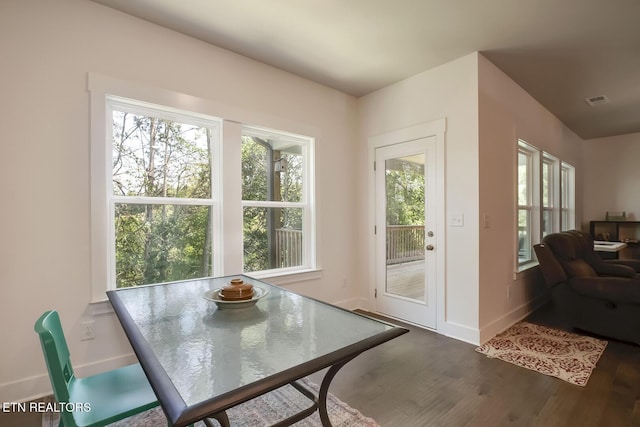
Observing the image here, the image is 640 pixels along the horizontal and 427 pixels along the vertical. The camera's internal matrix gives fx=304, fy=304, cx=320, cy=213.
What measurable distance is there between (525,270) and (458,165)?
72.1 inches

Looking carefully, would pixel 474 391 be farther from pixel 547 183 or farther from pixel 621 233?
pixel 621 233

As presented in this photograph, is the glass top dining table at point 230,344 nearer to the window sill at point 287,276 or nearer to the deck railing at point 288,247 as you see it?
the window sill at point 287,276

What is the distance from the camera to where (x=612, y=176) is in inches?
235

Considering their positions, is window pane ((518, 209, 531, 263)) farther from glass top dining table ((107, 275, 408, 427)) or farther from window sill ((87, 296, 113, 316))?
window sill ((87, 296, 113, 316))

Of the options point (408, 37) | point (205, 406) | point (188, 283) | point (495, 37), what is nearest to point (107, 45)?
point (188, 283)

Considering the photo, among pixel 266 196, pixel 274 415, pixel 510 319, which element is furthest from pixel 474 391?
pixel 266 196

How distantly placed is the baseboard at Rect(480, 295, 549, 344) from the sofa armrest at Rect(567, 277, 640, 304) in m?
0.64

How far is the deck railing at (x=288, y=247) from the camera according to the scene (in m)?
3.40

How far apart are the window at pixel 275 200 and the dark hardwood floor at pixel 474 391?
53.3 inches

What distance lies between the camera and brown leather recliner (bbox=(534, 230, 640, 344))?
110 inches

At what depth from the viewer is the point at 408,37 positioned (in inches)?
104

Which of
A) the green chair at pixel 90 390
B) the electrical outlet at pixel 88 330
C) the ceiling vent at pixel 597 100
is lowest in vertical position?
the electrical outlet at pixel 88 330

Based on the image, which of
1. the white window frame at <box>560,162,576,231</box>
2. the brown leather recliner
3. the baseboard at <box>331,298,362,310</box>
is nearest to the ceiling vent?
the white window frame at <box>560,162,576,231</box>

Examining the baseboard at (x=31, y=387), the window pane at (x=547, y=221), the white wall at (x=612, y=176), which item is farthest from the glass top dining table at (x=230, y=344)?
the white wall at (x=612, y=176)
